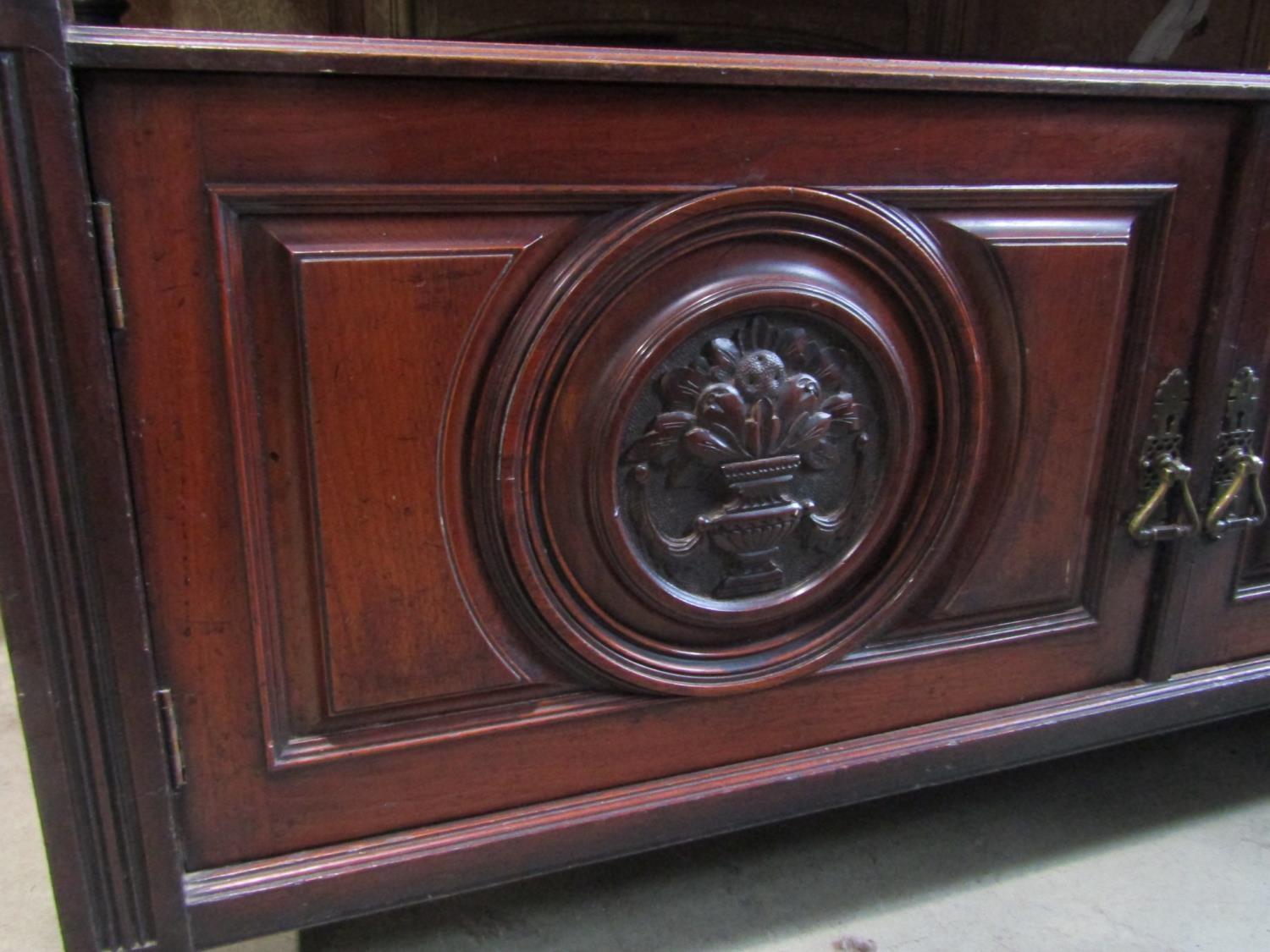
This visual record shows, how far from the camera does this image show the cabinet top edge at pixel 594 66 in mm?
491

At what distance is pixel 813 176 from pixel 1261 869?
29.4 inches

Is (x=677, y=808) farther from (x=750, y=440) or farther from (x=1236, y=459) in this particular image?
(x=1236, y=459)

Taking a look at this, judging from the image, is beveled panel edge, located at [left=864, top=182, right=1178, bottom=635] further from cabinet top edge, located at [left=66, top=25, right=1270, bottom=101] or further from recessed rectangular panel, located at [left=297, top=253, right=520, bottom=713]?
recessed rectangular panel, located at [left=297, top=253, right=520, bottom=713]

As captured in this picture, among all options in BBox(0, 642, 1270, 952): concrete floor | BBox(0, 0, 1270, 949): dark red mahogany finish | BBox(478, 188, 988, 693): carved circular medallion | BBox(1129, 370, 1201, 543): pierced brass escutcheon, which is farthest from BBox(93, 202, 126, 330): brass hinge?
BBox(1129, 370, 1201, 543): pierced brass escutcheon

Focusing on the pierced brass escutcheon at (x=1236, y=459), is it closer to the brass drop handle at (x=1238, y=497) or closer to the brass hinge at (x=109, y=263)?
the brass drop handle at (x=1238, y=497)

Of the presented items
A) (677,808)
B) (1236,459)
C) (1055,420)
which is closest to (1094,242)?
(1055,420)

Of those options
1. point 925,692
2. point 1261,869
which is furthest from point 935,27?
point 1261,869

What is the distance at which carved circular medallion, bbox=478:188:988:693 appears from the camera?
0.62 metres

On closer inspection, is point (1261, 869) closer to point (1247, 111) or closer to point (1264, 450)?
point (1264, 450)

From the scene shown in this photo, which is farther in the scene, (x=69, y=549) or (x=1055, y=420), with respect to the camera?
(x=1055, y=420)

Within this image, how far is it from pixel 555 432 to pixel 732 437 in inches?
4.7

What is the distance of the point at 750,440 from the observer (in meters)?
0.66

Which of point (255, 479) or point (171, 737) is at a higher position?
point (255, 479)

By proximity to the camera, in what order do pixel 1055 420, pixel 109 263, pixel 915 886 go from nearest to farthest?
pixel 109 263 → pixel 1055 420 → pixel 915 886
